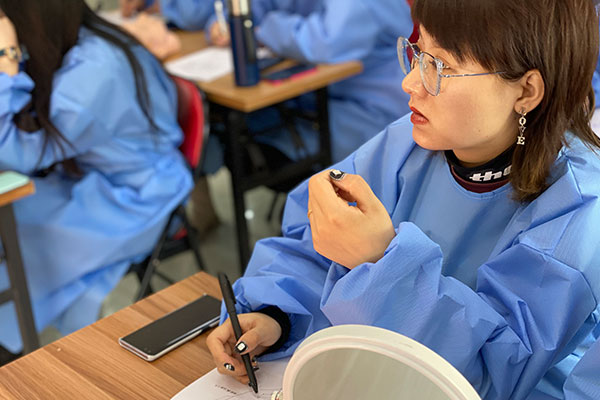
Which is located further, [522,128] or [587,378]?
[522,128]

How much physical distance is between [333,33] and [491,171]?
1424 mm

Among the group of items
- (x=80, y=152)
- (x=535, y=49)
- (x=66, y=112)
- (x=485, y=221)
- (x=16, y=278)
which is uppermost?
(x=535, y=49)

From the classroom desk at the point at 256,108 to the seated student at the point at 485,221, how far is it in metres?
1.12

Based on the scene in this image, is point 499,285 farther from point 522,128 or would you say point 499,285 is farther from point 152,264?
point 152,264

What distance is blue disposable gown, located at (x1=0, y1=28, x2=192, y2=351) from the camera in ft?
5.57

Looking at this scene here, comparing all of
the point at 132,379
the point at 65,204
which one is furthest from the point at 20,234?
the point at 132,379

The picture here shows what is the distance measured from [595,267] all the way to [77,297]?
142 cm

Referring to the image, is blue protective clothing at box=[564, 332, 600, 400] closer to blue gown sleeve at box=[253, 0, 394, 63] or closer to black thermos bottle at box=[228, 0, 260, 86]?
black thermos bottle at box=[228, 0, 260, 86]

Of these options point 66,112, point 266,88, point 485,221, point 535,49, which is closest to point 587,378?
point 485,221

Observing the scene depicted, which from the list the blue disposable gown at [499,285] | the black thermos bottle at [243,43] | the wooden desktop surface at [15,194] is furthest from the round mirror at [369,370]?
the black thermos bottle at [243,43]

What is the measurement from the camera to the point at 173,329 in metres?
0.97

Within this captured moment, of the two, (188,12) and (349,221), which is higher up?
(349,221)

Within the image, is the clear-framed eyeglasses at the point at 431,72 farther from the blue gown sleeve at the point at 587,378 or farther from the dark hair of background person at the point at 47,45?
the dark hair of background person at the point at 47,45

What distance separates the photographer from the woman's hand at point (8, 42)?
5.43ft
